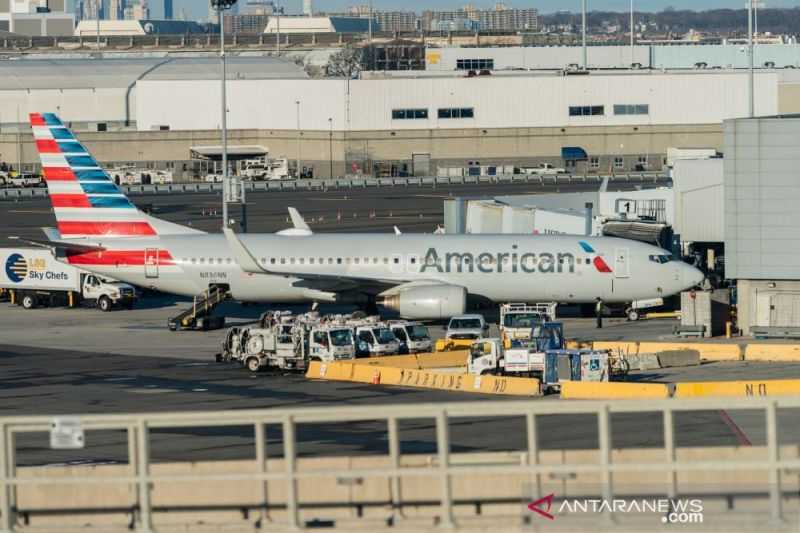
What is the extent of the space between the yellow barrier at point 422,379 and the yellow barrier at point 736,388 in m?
4.82

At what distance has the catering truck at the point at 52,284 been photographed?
74.3 meters

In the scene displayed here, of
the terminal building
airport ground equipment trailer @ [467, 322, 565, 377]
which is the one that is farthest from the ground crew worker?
the terminal building

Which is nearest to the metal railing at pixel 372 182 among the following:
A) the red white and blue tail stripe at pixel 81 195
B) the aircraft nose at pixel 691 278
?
the red white and blue tail stripe at pixel 81 195

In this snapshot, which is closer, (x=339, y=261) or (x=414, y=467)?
(x=414, y=467)

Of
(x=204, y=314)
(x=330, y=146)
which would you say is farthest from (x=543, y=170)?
(x=204, y=314)

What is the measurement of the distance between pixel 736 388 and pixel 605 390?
154 inches

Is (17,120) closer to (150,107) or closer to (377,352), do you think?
(150,107)

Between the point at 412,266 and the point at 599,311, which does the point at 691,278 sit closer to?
the point at 599,311

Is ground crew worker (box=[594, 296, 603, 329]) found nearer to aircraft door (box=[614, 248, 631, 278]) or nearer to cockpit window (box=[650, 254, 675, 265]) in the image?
aircraft door (box=[614, 248, 631, 278])

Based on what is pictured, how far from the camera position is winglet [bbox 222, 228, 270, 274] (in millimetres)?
65025

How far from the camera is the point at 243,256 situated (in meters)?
65.7

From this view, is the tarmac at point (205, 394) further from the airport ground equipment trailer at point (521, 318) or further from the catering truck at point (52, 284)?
the airport ground equipment trailer at point (521, 318)

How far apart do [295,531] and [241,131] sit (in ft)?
485

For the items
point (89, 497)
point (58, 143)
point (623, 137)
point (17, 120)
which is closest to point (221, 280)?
point (58, 143)
